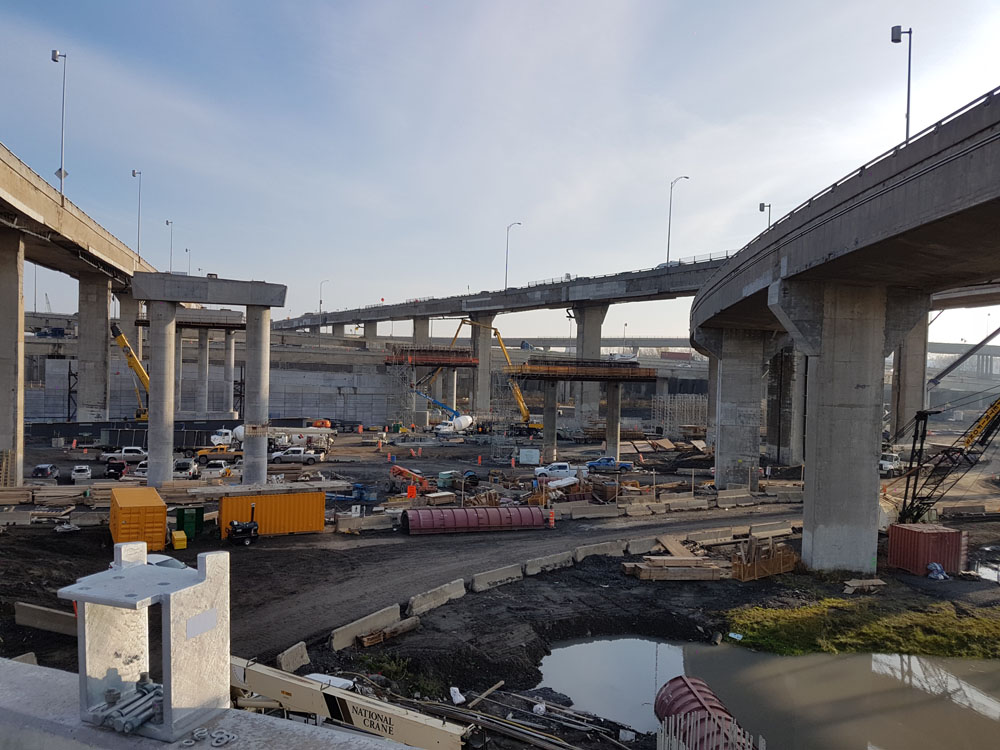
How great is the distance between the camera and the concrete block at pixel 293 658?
14430 millimetres

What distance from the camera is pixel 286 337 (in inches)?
4045

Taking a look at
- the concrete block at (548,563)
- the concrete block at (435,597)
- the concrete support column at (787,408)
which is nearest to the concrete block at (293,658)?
the concrete block at (435,597)

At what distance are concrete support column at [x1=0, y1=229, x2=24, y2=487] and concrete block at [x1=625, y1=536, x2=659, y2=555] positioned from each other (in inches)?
1192

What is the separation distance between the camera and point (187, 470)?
39.8 m

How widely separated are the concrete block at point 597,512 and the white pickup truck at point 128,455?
31.4 m

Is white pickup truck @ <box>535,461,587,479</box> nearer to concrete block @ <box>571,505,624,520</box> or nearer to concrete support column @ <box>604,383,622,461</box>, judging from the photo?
concrete block @ <box>571,505,624,520</box>

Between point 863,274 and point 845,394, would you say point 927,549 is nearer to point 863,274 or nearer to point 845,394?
point 845,394

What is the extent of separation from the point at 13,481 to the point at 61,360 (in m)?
43.5

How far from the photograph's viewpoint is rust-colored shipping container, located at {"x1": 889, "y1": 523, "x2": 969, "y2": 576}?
2489cm

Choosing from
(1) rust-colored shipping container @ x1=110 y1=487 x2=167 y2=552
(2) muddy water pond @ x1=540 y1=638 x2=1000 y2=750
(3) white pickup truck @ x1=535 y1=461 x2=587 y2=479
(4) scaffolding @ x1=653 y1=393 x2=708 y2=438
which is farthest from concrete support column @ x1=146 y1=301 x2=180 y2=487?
(4) scaffolding @ x1=653 y1=393 x2=708 y2=438

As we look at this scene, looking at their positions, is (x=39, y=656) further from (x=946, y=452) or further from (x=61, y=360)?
(x=61, y=360)

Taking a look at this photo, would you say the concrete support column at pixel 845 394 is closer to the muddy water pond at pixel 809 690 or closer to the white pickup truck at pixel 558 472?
the muddy water pond at pixel 809 690

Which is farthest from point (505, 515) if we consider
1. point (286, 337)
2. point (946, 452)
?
point (286, 337)

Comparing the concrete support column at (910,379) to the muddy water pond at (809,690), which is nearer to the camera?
the muddy water pond at (809,690)
